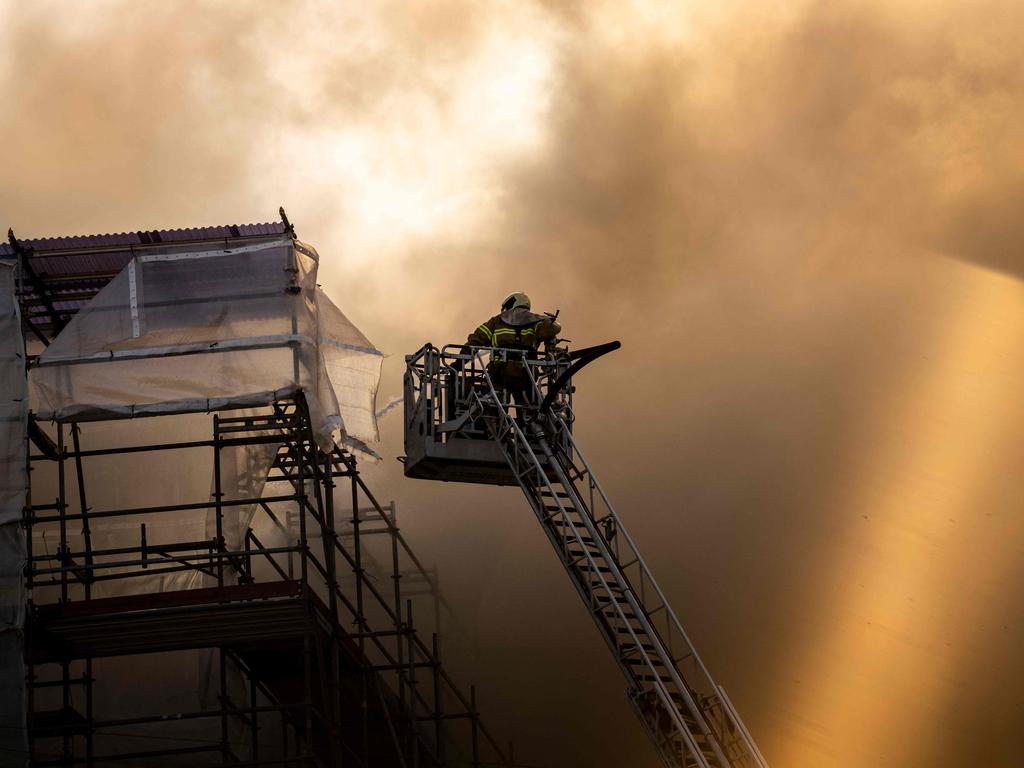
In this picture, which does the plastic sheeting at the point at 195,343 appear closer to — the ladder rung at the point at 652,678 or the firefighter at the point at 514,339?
the firefighter at the point at 514,339

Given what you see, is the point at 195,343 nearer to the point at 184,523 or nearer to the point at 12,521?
the point at 12,521

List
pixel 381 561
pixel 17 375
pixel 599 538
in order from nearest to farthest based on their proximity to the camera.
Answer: pixel 599 538 < pixel 17 375 < pixel 381 561

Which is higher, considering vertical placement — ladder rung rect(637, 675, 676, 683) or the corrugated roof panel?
the corrugated roof panel

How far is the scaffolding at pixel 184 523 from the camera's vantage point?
2125cm

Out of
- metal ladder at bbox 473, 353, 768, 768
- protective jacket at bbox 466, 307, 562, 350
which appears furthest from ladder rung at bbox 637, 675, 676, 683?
protective jacket at bbox 466, 307, 562, 350

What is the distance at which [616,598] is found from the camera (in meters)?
20.6

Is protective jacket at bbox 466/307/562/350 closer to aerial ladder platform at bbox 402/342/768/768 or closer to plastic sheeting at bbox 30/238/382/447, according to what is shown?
aerial ladder platform at bbox 402/342/768/768

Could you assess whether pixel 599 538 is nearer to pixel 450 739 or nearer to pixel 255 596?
pixel 255 596

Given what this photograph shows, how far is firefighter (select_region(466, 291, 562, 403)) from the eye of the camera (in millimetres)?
22750

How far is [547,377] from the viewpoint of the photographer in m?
23.0

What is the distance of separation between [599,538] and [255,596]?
4.87m

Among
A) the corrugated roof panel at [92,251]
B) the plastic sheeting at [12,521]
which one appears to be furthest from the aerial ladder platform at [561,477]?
the plastic sheeting at [12,521]

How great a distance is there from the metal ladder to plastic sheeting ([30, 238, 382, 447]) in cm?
274

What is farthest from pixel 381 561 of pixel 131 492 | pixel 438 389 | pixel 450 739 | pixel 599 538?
pixel 599 538
